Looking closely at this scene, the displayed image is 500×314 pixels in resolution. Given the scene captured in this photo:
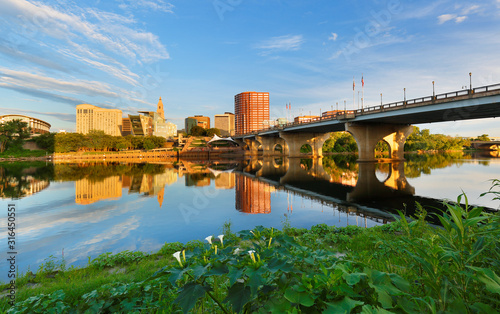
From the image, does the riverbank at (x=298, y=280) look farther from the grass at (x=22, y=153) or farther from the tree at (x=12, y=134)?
the tree at (x=12, y=134)

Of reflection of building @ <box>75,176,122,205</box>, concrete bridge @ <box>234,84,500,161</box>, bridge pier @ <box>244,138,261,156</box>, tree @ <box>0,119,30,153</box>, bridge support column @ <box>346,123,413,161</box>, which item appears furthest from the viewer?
bridge pier @ <box>244,138,261,156</box>

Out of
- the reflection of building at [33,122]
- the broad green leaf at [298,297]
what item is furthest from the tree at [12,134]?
the broad green leaf at [298,297]

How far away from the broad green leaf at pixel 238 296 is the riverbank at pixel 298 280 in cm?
1

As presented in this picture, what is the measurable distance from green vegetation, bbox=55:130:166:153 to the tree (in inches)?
419

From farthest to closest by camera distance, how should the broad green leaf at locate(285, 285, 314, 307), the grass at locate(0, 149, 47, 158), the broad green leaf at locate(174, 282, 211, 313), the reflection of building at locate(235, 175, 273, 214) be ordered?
the grass at locate(0, 149, 47, 158), the reflection of building at locate(235, 175, 273, 214), the broad green leaf at locate(174, 282, 211, 313), the broad green leaf at locate(285, 285, 314, 307)

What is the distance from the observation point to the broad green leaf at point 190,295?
90.3 inches

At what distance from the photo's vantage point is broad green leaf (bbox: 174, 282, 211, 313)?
229 cm

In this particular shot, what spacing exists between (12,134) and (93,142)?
85.4 feet

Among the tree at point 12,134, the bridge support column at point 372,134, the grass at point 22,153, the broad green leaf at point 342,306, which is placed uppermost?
the tree at point 12,134

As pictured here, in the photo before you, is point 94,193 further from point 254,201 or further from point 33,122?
point 33,122

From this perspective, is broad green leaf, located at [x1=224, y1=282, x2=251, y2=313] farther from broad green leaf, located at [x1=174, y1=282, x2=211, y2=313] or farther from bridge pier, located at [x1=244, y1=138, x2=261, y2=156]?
bridge pier, located at [x1=244, y1=138, x2=261, y2=156]

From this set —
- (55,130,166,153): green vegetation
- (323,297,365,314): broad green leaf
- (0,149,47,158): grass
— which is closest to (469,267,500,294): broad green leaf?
(323,297,365,314): broad green leaf

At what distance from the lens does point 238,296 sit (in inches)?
97.9

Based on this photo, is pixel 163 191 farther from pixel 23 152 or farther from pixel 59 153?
pixel 23 152
